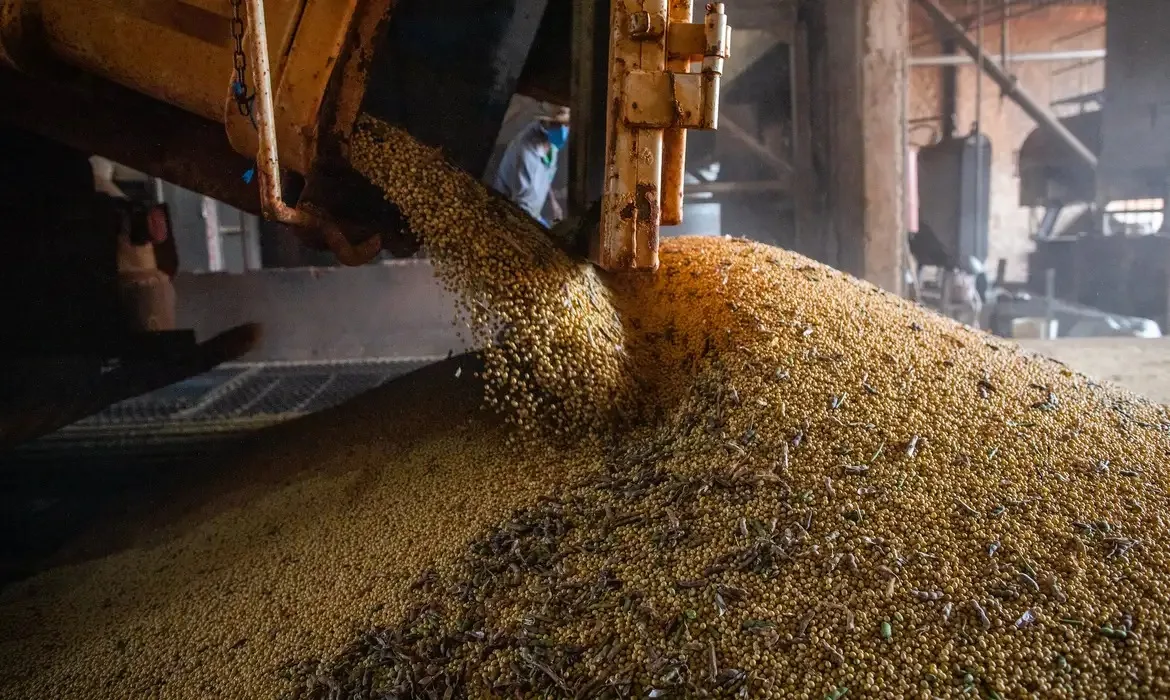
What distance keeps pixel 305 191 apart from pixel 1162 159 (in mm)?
7382

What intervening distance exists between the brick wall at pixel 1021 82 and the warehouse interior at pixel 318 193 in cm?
541

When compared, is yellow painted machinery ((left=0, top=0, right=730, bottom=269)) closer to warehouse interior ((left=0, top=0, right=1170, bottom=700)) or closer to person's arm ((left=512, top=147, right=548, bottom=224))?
warehouse interior ((left=0, top=0, right=1170, bottom=700))

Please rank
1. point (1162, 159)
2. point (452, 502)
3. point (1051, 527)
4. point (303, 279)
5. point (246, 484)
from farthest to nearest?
1. point (1162, 159)
2. point (303, 279)
3. point (246, 484)
4. point (452, 502)
5. point (1051, 527)

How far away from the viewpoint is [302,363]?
4734 millimetres

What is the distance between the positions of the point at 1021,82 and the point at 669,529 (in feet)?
45.2

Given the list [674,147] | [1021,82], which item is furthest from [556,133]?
[1021,82]

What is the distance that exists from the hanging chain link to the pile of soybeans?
0.29 meters

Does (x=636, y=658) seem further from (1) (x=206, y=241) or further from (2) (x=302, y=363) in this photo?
(1) (x=206, y=241)

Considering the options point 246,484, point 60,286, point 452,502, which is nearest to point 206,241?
point 60,286

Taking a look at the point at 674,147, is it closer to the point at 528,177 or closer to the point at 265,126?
the point at 265,126

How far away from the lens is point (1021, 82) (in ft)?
40.9

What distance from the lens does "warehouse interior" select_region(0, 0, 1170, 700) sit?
178 cm

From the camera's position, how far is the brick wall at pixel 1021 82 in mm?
11750

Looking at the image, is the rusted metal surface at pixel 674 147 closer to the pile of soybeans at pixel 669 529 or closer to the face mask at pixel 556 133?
the pile of soybeans at pixel 669 529
